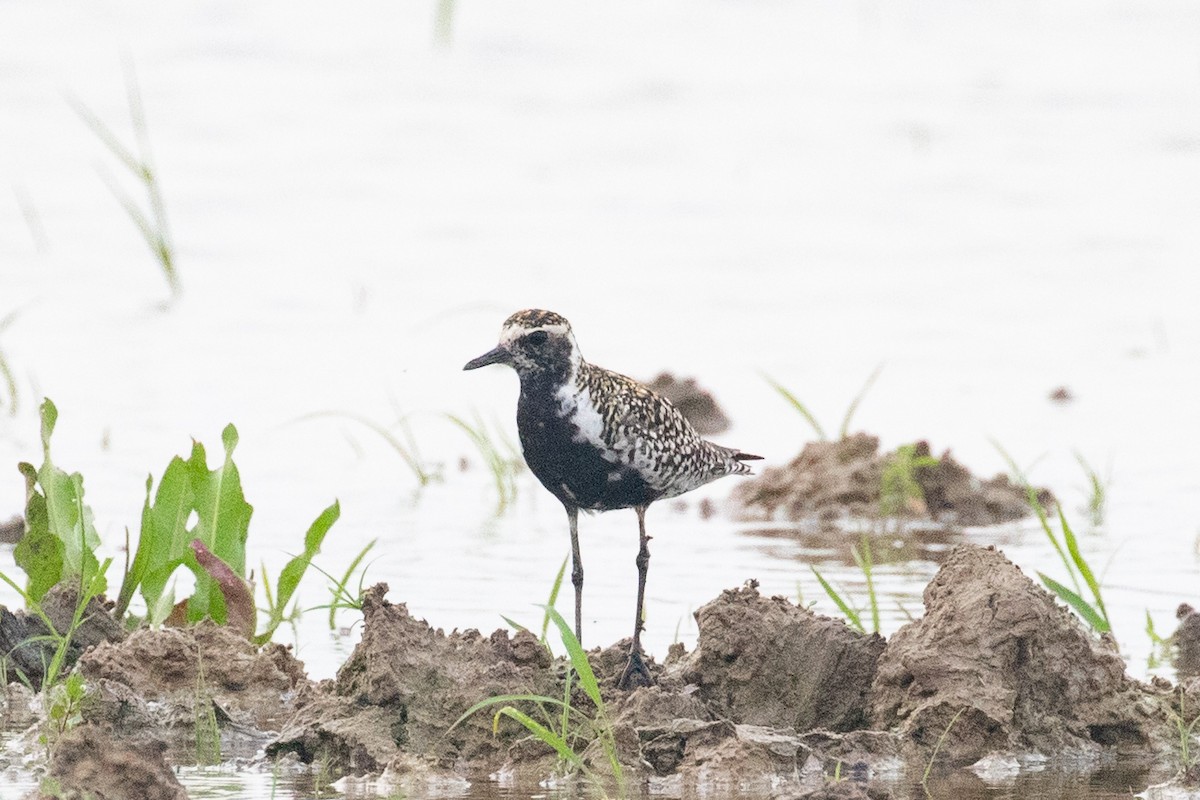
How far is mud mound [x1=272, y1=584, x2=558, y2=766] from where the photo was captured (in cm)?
550

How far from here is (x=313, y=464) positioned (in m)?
10.2

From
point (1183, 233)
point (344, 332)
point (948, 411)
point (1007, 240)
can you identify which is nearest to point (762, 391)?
point (948, 411)

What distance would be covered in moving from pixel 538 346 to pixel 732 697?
3.82 feet

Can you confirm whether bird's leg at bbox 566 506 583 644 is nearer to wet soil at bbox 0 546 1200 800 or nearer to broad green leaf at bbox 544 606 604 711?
wet soil at bbox 0 546 1200 800

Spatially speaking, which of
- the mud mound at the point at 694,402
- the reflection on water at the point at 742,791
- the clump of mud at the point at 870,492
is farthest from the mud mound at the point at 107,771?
the mud mound at the point at 694,402

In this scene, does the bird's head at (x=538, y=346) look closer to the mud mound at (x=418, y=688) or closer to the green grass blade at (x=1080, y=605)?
the mud mound at (x=418, y=688)

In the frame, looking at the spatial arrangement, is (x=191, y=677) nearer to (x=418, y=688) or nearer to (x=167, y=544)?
(x=167, y=544)

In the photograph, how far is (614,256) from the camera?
13922mm

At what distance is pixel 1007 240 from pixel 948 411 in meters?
3.50

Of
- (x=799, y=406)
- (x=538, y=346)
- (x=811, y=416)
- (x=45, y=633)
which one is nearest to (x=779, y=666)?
(x=538, y=346)

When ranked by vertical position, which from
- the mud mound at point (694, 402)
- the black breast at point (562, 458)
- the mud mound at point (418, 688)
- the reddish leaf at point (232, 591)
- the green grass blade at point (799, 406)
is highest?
the mud mound at point (694, 402)

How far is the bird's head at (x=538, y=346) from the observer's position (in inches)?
239

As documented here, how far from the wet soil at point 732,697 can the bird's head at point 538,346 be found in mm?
826

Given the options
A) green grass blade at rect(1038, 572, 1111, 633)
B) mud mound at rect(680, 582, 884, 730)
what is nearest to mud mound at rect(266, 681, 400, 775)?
mud mound at rect(680, 582, 884, 730)
